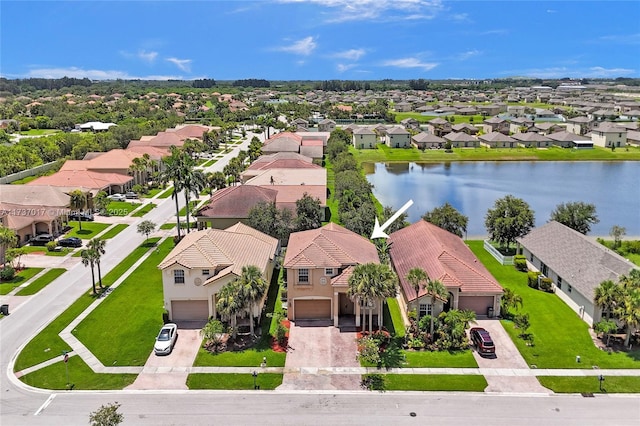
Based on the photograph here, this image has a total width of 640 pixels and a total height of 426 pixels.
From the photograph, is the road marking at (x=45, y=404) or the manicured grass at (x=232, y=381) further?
the manicured grass at (x=232, y=381)

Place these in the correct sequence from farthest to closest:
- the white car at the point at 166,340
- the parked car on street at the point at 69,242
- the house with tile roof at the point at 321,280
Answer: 1. the parked car on street at the point at 69,242
2. the house with tile roof at the point at 321,280
3. the white car at the point at 166,340

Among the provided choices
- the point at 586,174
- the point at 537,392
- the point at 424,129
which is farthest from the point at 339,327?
the point at 424,129

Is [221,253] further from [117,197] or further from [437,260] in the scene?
[117,197]

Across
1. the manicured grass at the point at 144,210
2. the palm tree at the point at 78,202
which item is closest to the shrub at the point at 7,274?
the palm tree at the point at 78,202

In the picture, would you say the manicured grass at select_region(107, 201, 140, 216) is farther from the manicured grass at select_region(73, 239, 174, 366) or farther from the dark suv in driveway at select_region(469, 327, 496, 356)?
the dark suv in driveway at select_region(469, 327, 496, 356)

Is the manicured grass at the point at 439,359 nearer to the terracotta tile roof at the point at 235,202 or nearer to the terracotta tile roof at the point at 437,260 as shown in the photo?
the terracotta tile roof at the point at 437,260

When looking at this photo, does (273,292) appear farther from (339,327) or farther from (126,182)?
(126,182)
